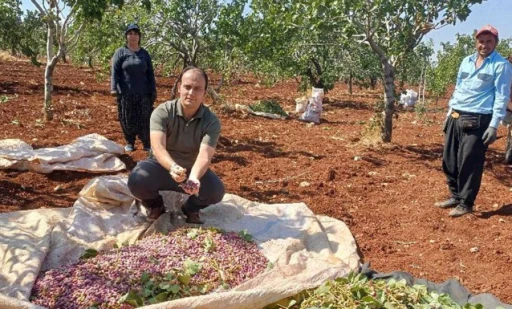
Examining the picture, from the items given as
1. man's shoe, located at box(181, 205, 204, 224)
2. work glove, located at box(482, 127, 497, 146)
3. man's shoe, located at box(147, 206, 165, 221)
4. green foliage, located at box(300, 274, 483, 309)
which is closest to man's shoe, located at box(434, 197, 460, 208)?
work glove, located at box(482, 127, 497, 146)

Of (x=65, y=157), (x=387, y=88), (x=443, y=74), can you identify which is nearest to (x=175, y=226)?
(x=65, y=157)

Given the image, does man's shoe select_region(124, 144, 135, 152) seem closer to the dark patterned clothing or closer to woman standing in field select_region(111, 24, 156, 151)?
woman standing in field select_region(111, 24, 156, 151)

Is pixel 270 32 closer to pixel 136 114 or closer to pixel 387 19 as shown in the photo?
pixel 387 19

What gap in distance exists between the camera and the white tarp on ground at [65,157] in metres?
4.91

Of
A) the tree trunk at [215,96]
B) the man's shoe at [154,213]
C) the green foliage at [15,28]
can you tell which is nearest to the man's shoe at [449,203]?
the man's shoe at [154,213]

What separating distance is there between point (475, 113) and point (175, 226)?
8.82 feet

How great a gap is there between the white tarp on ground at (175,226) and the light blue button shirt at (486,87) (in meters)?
1.57

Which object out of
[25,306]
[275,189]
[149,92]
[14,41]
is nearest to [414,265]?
[275,189]

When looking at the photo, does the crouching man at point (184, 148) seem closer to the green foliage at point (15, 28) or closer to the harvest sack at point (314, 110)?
the harvest sack at point (314, 110)

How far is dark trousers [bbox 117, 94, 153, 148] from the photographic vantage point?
5.87 m

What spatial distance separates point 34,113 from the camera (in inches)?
331

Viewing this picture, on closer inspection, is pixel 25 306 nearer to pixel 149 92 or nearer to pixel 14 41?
pixel 149 92

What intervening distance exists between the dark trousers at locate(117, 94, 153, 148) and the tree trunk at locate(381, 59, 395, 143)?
340 centimetres

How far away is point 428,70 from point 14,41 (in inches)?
600
